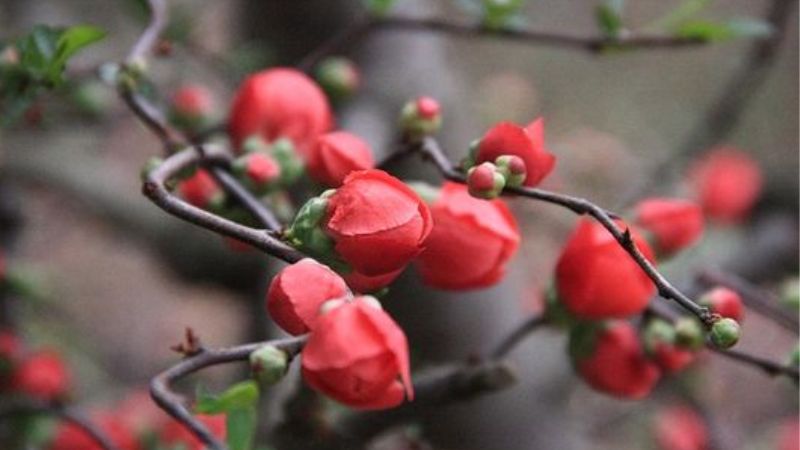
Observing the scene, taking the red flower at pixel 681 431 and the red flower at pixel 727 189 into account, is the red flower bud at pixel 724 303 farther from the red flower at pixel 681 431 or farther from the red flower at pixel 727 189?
the red flower at pixel 727 189

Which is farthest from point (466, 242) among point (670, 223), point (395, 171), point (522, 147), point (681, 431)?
point (681, 431)

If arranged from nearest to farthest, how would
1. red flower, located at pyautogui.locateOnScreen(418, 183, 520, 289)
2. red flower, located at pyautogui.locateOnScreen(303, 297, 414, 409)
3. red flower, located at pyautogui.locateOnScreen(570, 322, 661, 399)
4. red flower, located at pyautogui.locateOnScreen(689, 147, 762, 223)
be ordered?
red flower, located at pyautogui.locateOnScreen(303, 297, 414, 409)
red flower, located at pyautogui.locateOnScreen(418, 183, 520, 289)
red flower, located at pyautogui.locateOnScreen(570, 322, 661, 399)
red flower, located at pyautogui.locateOnScreen(689, 147, 762, 223)

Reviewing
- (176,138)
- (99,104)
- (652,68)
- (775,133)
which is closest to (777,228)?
(99,104)

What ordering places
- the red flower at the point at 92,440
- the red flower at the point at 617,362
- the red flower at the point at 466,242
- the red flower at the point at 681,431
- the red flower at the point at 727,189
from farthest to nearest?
the red flower at the point at 727,189, the red flower at the point at 681,431, the red flower at the point at 92,440, the red flower at the point at 617,362, the red flower at the point at 466,242

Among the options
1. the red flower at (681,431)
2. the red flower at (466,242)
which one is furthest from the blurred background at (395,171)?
the red flower at (466,242)

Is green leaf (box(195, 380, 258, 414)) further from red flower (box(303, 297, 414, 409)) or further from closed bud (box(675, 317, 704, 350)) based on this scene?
closed bud (box(675, 317, 704, 350))

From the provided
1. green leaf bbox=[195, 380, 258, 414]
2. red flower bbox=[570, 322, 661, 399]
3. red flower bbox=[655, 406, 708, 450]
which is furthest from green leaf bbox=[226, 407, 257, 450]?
red flower bbox=[655, 406, 708, 450]
